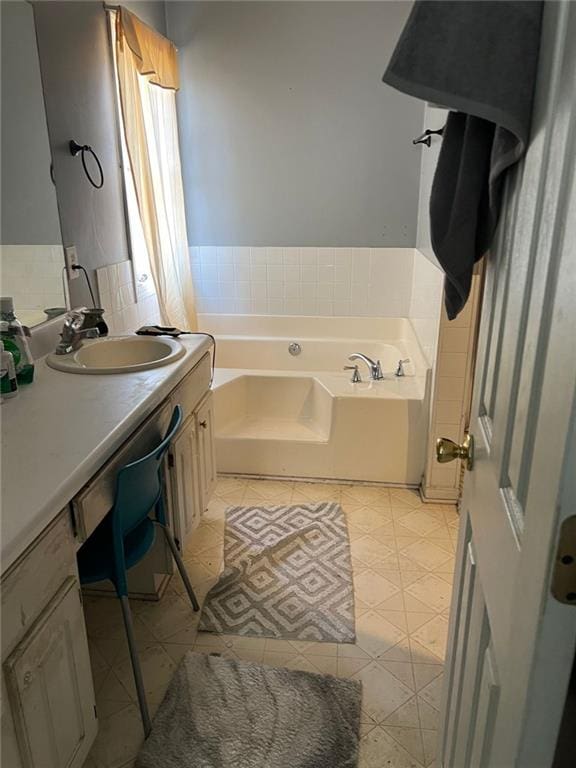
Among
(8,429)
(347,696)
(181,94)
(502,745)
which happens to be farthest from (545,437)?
(181,94)

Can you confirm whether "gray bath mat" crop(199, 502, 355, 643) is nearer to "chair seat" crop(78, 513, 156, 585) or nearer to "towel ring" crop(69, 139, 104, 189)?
"chair seat" crop(78, 513, 156, 585)

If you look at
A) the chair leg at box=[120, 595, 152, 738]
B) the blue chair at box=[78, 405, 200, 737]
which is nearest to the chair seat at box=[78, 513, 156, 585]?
the blue chair at box=[78, 405, 200, 737]

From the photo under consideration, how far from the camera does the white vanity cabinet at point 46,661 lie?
94cm

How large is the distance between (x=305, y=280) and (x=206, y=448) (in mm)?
1579

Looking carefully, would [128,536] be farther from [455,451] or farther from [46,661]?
[455,451]

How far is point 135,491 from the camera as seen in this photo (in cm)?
140

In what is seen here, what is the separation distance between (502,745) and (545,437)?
403 millimetres

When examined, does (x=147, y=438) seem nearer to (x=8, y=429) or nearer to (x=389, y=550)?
(x=8, y=429)

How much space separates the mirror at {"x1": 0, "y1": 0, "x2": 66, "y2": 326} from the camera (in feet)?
5.55

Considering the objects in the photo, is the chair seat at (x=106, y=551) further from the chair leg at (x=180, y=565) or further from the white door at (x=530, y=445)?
the white door at (x=530, y=445)

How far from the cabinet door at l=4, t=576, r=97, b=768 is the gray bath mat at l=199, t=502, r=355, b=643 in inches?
26.5

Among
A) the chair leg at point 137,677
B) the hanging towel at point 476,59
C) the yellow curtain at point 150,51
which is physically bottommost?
the chair leg at point 137,677

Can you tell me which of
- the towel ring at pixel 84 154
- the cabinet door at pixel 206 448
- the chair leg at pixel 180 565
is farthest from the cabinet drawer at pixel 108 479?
the towel ring at pixel 84 154

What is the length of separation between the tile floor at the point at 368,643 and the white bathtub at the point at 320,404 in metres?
0.35
